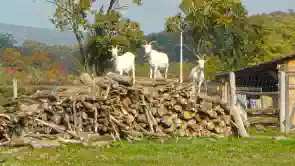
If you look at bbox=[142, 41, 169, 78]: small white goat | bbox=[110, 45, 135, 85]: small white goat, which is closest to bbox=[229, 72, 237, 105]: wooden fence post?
bbox=[142, 41, 169, 78]: small white goat

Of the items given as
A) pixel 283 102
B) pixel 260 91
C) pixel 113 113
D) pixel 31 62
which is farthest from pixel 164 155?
pixel 31 62

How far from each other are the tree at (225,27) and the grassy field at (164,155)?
30690 millimetres

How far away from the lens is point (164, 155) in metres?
11.9

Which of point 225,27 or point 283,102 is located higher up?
point 225,27

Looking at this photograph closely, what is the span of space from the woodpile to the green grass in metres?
1.21

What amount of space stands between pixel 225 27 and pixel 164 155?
1368 inches

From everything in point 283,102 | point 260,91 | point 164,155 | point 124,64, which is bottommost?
point 164,155

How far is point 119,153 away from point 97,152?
0.50 metres

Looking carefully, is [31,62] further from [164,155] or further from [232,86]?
[164,155]

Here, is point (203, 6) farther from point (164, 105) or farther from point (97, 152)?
point (97, 152)

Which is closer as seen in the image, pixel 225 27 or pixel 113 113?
pixel 113 113

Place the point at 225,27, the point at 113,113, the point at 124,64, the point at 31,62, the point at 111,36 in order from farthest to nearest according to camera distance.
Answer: the point at 31,62, the point at 225,27, the point at 111,36, the point at 124,64, the point at 113,113

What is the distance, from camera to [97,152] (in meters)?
12.4

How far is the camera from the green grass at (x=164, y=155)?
10961 millimetres
